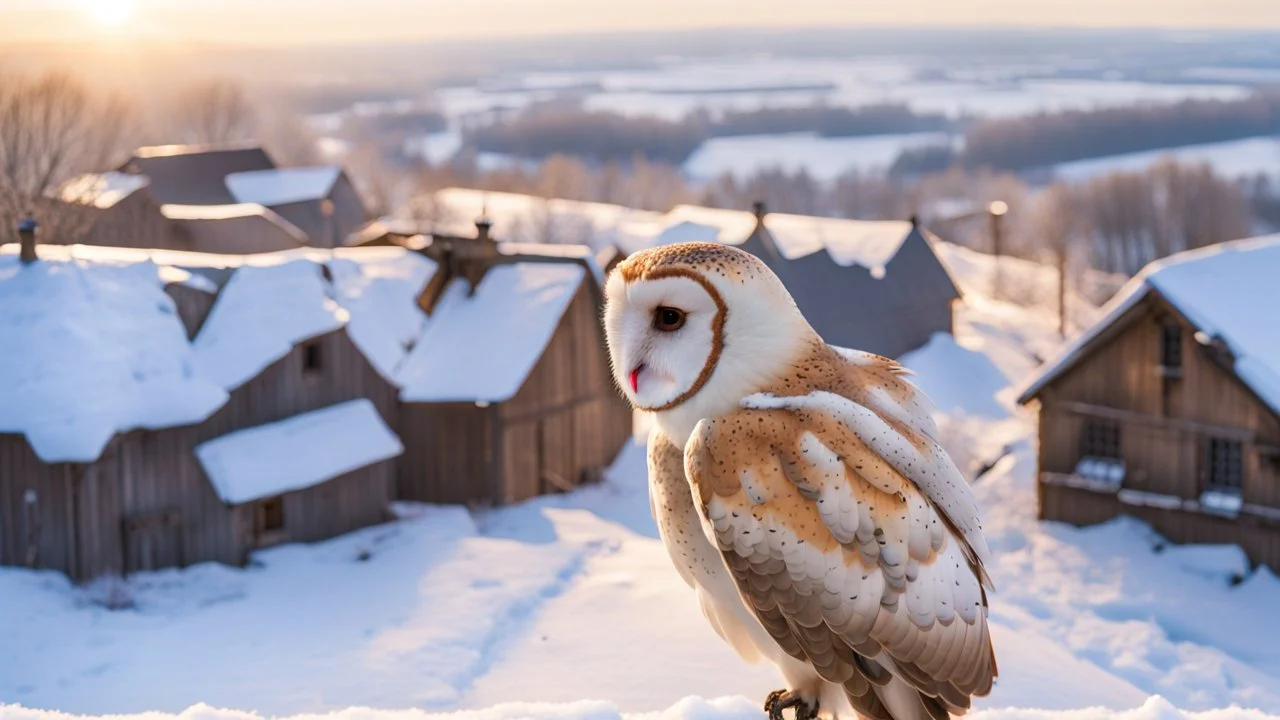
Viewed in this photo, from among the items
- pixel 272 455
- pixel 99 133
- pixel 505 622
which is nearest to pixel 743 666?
pixel 505 622

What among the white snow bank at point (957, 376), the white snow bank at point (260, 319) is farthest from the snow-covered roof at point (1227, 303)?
the white snow bank at point (260, 319)

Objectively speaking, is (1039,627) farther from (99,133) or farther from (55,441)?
(99,133)

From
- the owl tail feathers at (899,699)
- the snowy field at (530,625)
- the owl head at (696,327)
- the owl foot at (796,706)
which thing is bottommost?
the snowy field at (530,625)

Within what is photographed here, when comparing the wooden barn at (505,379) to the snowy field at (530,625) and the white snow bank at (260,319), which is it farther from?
the white snow bank at (260,319)

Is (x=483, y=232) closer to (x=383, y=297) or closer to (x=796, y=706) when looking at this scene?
(x=383, y=297)

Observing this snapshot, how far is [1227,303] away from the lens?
22266mm

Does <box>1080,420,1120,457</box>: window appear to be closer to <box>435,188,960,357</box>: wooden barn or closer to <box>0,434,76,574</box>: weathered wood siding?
<box>435,188,960,357</box>: wooden barn

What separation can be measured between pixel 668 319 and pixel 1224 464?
2000 centimetres

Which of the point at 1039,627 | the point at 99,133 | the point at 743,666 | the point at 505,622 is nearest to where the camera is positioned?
the point at 743,666

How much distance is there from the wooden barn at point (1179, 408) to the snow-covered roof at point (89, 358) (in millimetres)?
14866

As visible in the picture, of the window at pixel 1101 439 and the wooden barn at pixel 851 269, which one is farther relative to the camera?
the wooden barn at pixel 851 269

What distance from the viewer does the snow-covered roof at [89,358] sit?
Result: 61.7 ft

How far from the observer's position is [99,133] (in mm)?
57875

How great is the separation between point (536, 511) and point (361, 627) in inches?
271
